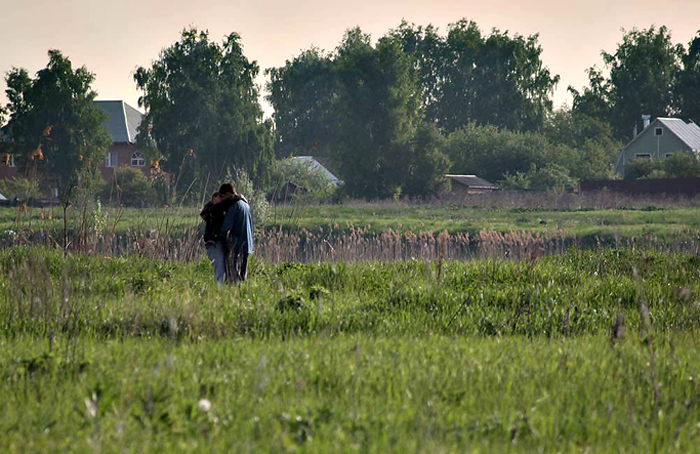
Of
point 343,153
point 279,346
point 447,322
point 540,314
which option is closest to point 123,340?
point 279,346

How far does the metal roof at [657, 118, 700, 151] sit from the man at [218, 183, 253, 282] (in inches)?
2640

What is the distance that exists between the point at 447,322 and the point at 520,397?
10.2 feet

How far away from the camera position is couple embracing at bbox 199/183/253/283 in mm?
11359

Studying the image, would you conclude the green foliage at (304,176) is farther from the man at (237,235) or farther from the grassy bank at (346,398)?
the grassy bank at (346,398)

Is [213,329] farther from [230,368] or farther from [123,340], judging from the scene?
[230,368]

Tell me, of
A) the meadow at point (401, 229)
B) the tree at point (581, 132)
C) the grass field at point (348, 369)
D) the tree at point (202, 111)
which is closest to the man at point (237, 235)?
the grass field at point (348, 369)

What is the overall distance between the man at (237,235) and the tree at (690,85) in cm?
8261

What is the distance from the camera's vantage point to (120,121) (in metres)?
85.9

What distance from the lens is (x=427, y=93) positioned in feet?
309

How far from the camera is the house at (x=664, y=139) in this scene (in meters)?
73.6

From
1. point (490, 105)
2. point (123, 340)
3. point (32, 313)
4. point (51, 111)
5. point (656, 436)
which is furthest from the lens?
point (490, 105)

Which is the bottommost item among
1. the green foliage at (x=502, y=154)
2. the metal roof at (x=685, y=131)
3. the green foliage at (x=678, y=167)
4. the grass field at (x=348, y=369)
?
the grass field at (x=348, y=369)

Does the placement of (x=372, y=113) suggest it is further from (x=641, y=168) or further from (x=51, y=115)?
(x=51, y=115)

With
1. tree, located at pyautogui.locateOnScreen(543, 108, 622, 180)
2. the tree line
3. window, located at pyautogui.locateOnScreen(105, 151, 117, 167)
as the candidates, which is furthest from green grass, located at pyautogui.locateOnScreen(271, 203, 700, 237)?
window, located at pyautogui.locateOnScreen(105, 151, 117, 167)
